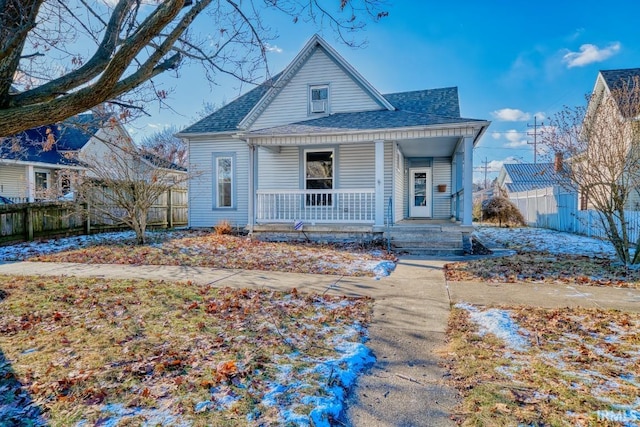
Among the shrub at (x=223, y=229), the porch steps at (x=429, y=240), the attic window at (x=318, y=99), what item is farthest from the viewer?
the attic window at (x=318, y=99)

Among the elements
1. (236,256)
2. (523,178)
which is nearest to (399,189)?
(236,256)

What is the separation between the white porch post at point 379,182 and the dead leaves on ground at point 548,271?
3.29 meters

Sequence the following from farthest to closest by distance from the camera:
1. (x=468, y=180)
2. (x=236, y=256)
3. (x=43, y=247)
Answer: (x=43, y=247), (x=468, y=180), (x=236, y=256)

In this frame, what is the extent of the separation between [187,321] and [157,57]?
3.05 meters

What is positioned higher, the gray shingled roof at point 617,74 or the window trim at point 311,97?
the gray shingled roof at point 617,74

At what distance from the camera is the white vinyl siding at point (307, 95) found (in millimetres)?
13523

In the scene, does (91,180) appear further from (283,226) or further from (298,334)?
(298,334)

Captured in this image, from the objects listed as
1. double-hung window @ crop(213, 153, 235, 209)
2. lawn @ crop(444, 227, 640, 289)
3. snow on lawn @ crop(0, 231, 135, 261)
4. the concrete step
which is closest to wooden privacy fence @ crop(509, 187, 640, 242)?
lawn @ crop(444, 227, 640, 289)

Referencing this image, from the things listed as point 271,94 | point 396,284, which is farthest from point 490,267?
point 271,94

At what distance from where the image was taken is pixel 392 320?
14.3 ft

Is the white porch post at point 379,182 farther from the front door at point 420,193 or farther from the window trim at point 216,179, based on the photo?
the window trim at point 216,179

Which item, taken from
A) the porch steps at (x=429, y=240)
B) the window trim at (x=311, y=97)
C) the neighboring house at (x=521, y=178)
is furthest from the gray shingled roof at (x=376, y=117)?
the neighboring house at (x=521, y=178)

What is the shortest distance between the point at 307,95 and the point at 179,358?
1217 centimetres

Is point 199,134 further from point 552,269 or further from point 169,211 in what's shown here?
point 552,269
